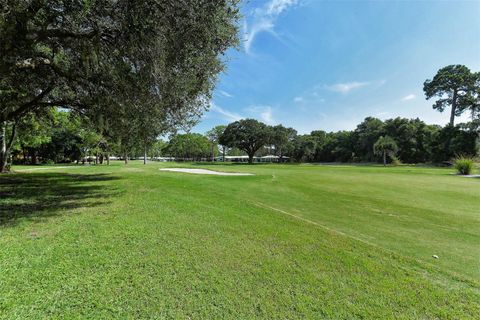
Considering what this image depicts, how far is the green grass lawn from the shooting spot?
2.97 m

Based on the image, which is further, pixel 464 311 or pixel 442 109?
pixel 442 109

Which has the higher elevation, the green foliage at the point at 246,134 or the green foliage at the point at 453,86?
the green foliage at the point at 453,86

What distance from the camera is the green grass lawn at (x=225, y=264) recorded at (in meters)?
2.97

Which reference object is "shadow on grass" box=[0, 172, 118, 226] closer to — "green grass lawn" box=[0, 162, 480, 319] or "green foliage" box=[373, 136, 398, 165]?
"green grass lawn" box=[0, 162, 480, 319]

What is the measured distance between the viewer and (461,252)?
197 inches

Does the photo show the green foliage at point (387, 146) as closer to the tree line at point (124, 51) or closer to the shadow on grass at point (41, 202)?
the tree line at point (124, 51)

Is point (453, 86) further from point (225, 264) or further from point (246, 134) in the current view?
point (225, 264)

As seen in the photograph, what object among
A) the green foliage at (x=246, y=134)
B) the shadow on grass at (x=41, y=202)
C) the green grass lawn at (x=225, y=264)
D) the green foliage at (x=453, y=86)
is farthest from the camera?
the green foliage at (x=246, y=134)

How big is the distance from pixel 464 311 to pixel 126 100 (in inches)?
351

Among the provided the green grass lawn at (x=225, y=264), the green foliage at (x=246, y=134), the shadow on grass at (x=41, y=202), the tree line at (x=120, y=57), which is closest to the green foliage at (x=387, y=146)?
the green foliage at (x=246, y=134)

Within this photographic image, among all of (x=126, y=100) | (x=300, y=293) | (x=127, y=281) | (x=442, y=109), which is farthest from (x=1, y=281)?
(x=442, y=109)

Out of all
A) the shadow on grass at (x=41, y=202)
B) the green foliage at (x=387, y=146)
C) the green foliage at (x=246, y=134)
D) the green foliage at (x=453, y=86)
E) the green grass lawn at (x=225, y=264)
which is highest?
the green foliage at (x=453, y=86)

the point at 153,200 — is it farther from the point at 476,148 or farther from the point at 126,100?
the point at 476,148

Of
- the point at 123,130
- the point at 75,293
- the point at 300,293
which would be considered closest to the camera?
the point at 75,293
